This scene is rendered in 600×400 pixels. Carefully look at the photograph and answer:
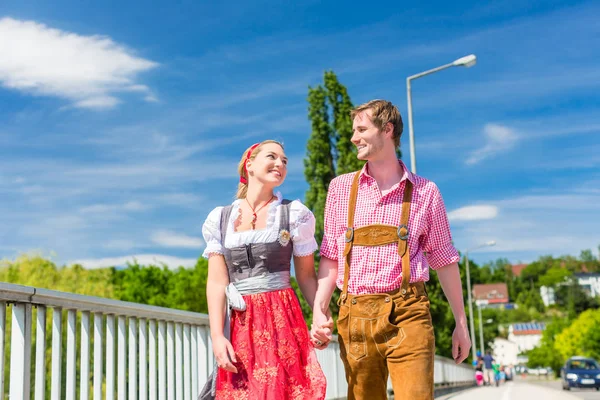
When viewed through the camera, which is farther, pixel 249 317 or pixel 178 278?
pixel 178 278

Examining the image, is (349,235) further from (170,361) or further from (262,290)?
(170,361)

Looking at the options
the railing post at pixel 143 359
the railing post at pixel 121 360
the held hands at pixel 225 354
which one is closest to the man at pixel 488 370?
the railing post at pixel 143 359

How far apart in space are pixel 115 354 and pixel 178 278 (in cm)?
5534

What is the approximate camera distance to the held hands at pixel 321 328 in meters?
3.90

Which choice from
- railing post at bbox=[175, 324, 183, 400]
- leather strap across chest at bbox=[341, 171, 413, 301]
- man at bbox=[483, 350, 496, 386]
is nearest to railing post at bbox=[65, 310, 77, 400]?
railing post at bbox=[175, 324, 183, 400]

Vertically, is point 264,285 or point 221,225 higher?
point 221,225

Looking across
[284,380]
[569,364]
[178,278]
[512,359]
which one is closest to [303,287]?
[284,380]

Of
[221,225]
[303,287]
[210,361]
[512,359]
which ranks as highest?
[221,225]

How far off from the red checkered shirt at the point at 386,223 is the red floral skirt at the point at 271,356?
0.35m

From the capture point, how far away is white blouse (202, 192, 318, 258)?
13.2 feet

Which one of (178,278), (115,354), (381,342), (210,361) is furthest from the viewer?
(178,278)

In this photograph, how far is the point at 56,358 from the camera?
14.9ft

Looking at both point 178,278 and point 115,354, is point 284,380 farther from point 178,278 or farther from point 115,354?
point 178,278

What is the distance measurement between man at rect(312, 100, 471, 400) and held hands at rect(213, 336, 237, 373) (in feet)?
1.41
